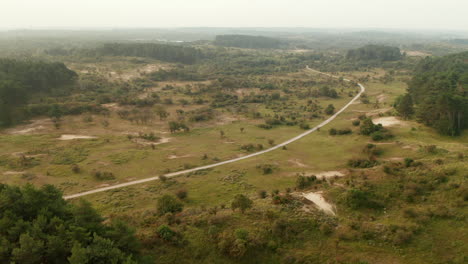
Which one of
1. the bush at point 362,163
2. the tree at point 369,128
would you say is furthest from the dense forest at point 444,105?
the bush at point 362,163

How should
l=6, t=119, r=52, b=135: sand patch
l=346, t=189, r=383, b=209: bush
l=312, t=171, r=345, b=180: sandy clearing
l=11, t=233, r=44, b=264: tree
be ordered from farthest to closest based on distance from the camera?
l=6, t=119, r=52, b=135: sand patch < l=312, t=171, r=345, b=180: sandy clearing < l=346, t=189, r=383, b=209: bush < l=11, t=233, r=44, b=264: tree

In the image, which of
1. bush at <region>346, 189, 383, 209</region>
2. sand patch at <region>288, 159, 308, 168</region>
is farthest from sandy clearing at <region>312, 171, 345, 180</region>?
bush at <region>346, 189, 383, 209</region>

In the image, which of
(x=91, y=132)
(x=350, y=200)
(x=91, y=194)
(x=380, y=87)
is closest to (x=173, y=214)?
(x=91, y=194)

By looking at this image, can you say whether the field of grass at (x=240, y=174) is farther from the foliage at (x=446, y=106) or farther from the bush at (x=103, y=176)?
the foliage at (x=446, y=106)

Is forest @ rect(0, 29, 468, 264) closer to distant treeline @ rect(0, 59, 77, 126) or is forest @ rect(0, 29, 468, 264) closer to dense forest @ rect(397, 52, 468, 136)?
dense forest @ rect(397, 52, 468, 136)

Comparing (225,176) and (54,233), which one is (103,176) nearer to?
(225,176)

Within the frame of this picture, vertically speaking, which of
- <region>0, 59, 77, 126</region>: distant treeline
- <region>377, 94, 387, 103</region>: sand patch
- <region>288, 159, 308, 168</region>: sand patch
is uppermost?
<region>0, 59, 77, 126</region>: distant treeline

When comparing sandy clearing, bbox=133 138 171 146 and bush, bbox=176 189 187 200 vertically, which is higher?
sandy clearing, bbox=133 138 171 146
